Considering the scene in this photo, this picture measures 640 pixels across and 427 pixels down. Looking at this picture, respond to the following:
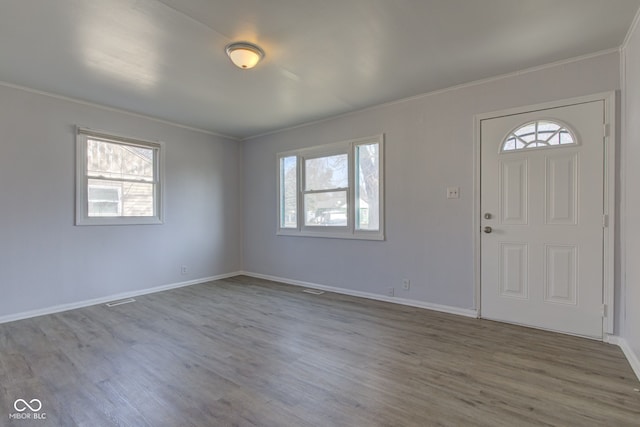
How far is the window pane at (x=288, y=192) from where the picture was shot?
5.27m

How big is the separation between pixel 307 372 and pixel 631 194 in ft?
9.16

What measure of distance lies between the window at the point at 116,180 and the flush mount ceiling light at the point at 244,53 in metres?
2.54

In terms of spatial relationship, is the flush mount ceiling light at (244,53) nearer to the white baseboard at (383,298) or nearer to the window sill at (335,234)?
the window sill at (335,234)

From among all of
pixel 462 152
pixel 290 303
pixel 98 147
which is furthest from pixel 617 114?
pixel 98 147

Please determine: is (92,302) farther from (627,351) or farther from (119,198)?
(627,351)

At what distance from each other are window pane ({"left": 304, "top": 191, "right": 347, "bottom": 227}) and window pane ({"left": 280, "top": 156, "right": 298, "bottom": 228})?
27cm

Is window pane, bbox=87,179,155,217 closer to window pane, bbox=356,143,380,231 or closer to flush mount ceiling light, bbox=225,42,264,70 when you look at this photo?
flush mount ceiling light, bbox=225,42,264,70

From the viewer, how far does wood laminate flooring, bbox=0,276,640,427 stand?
184cm

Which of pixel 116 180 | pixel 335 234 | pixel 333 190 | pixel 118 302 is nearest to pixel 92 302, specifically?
pixel 118 302

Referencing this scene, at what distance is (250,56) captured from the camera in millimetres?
2701

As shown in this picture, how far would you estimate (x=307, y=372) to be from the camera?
2332 millimetres

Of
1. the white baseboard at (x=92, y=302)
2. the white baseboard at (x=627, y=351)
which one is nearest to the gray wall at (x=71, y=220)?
the white baseboard at (x=92, y=302)

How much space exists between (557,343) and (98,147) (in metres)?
5.51

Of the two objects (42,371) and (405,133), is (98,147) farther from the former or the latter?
(405,133)
